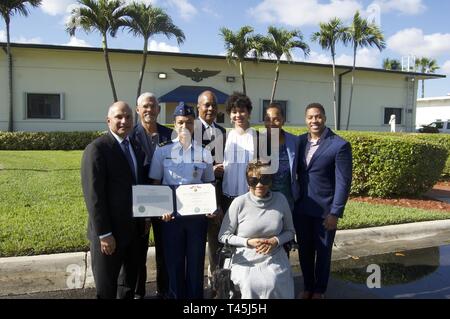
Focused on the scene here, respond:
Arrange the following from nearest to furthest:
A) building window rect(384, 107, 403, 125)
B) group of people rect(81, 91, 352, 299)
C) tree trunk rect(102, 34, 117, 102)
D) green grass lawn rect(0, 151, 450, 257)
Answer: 1. group of people rect(81, 91, 352, 299)
2. green grass lawn rect(0, 151, 450, 257)
3. tree trunk rect(102, 34, 117, 102)
4. building window rect(384, 107, 403, 125)

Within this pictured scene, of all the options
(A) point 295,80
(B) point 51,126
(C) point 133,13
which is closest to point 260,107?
(A) point 295,80

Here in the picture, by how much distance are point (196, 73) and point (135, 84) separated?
130 inches

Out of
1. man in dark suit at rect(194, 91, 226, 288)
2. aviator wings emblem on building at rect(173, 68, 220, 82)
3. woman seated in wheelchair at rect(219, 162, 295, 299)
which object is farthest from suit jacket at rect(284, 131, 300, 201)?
aviator wings emblem on building at rect(173, 68, 220, 82)

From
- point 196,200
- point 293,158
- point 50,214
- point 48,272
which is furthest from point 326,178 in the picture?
point 50,214

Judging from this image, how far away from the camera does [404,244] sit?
20.0ft

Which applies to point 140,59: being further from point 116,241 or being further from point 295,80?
point 116,241

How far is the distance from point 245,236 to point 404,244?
364cm

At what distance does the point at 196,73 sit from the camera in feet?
73.9

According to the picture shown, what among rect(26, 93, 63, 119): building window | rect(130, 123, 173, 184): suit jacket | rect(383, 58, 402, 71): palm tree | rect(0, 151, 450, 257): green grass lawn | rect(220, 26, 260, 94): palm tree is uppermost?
rect(383, 58, 402, 71): palm tree

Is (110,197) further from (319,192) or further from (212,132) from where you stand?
(319,192)

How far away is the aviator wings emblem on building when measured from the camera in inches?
877

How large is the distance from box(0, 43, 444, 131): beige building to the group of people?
54.0 feet

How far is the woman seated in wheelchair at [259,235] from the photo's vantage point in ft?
10.9

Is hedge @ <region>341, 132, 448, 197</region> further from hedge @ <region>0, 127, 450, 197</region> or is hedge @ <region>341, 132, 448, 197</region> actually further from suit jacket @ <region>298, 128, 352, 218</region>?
suit jacket @ <region>298, 128, 352, 218</region>
